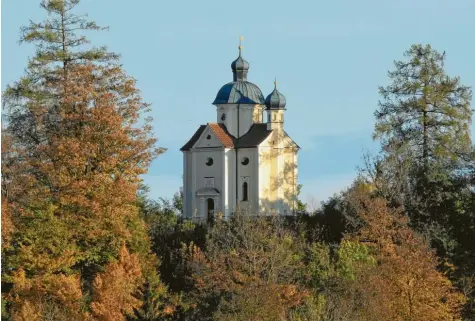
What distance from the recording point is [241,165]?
64.6m

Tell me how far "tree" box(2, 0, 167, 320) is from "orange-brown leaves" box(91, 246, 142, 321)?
144 mm

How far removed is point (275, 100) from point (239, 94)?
2.88 meters

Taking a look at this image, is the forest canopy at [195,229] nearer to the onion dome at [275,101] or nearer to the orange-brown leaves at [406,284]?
the orange-brown leaves at [406,284]

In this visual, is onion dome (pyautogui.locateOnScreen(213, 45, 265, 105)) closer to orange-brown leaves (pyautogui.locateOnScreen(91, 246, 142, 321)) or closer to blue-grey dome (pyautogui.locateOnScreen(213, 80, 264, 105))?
blue-grey dome (pyautogui.locateOnScreen(213, 80, 264, 105))

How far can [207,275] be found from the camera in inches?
1468

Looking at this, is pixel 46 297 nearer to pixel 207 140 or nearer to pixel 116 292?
pixel 116 292

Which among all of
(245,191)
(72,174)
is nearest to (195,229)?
(72,174)

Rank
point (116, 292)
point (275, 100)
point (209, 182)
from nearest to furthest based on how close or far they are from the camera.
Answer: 1. point (116, 292)
2. point (275, 100)
3. point (209, 182)

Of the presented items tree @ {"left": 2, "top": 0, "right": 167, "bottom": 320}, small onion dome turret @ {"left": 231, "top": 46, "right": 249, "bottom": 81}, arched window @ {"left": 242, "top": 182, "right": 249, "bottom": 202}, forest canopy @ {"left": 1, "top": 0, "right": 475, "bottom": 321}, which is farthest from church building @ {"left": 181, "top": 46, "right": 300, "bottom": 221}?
tree @ {"left": 2, "top": 0, "right": 167, "bottom": 320}

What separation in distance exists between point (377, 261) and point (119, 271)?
7794mm

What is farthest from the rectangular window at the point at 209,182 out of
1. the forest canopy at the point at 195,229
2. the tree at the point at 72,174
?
→ the tree at the point at 72,174

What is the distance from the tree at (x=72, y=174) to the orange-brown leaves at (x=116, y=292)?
144mm

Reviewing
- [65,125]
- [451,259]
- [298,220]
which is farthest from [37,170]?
[451,259]

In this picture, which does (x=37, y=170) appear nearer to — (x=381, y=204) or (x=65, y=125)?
(x=65, y=125)
